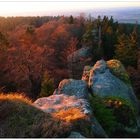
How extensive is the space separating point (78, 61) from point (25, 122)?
127 ft

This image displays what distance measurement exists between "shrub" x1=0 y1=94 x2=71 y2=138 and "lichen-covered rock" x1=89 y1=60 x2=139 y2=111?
8.93 metres

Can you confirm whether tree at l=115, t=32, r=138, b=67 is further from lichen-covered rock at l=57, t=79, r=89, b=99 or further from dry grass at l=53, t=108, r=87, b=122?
dry grass at l=53, t=108, r=87, b=122

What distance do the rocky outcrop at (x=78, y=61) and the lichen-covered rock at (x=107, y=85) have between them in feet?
73.6

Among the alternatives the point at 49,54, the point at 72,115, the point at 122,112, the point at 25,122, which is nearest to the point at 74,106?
the point at 72,115

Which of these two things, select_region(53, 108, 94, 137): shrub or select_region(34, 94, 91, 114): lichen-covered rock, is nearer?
select_region(53, 108, 94, 137): shrub

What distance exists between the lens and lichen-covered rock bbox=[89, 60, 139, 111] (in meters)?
17.5

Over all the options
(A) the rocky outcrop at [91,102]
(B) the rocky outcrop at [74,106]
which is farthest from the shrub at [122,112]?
(B) the rocky outcrop at [74,106]

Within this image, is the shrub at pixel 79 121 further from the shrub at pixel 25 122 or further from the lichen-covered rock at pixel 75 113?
the shrub at pixel 25 122

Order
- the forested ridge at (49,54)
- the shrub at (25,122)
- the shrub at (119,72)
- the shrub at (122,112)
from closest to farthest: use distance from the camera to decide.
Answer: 1. the shrub at (25,122)
2. the shrub at (122,112)
3. the shrub at (119,72)
4. the forested ridge at (49,54)

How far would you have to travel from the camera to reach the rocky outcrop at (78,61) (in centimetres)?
4428

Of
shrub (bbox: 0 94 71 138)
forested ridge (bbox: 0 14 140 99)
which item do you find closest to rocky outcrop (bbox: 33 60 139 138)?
shrub (bbox: 0 94 71 138)

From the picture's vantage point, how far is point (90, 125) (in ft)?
28.7

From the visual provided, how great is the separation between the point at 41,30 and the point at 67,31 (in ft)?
15.1

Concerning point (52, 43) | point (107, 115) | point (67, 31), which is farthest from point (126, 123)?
point (67, 31)
